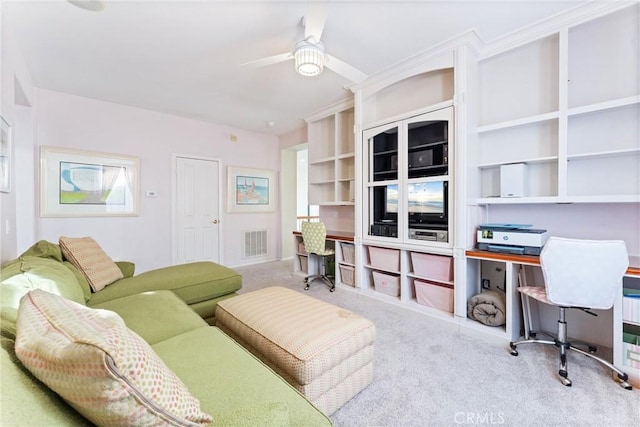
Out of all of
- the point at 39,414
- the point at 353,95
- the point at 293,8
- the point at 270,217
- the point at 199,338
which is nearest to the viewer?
the point at 39,414

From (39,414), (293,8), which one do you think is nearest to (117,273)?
(39,414)

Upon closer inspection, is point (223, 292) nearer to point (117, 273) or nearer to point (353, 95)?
point (117, 273)

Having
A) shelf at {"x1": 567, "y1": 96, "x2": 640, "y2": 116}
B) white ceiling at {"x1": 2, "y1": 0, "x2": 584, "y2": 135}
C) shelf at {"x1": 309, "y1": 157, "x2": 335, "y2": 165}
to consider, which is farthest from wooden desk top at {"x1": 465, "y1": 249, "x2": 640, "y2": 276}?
shelf at {"x1": 309, "y1": 157, "x2": 335, "y2": 165}

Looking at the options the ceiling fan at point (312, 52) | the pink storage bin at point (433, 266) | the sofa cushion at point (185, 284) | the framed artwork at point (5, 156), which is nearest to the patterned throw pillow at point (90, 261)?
the sofa cushion at point (185, 284)

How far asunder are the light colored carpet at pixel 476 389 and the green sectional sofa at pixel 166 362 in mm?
668

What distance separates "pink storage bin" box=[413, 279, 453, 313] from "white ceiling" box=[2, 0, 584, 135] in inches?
89.5

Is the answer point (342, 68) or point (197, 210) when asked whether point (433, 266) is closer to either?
point (342, 68)

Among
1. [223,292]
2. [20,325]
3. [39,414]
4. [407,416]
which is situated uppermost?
[20,325]

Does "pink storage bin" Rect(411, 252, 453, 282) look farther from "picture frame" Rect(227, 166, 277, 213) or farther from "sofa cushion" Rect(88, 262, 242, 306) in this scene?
"picture frame" Rect(227, 166, 277, 213)

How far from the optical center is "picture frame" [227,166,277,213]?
495 cm

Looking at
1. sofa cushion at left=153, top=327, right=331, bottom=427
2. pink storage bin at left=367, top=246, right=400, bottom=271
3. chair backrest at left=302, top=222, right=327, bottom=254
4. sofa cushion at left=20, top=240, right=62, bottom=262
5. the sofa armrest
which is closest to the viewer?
sofa cushion at left=153, top=327, right=331, bottom=427

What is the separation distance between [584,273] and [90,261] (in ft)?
Answer: 11.5

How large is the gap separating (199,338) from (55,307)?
0.71 m

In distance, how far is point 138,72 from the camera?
2953 millimetres
